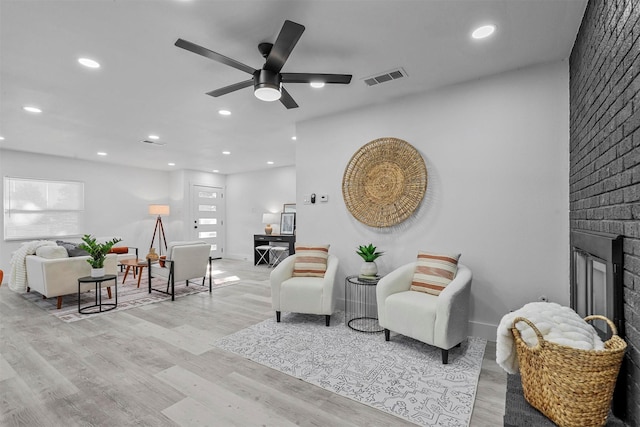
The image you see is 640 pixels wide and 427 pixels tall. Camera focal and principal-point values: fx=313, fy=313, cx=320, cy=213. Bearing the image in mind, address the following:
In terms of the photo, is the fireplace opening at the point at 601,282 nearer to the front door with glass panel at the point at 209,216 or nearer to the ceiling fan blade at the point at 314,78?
the ceiling fan blade at the point at 314,78

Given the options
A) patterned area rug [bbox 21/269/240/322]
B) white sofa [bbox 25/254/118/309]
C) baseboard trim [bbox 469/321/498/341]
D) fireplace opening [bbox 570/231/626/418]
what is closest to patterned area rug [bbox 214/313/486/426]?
baseboard trim [bbox 469/321/498/341]

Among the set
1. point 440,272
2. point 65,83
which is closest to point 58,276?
point 65,83

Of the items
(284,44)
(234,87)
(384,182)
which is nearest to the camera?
(284,44)

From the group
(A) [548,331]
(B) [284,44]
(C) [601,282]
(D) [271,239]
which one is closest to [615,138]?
(C) [601,282]

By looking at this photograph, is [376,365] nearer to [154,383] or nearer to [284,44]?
[154,383]

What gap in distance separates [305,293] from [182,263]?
229 centimetres

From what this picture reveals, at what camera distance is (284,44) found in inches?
78.6

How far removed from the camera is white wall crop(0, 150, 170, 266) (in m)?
5.87

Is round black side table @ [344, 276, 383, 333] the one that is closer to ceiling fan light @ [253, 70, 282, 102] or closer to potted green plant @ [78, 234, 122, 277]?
ceiling fan light @ [253, 70, 282, 102]

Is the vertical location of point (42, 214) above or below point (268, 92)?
below

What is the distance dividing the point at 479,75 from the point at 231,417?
11.3 ft

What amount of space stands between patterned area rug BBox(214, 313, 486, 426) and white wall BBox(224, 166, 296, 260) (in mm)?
4965

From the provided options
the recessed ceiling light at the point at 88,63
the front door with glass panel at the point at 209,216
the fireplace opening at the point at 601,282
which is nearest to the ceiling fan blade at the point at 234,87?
the recessed ceiling light at the point at 88,63

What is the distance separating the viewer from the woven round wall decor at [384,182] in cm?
337
